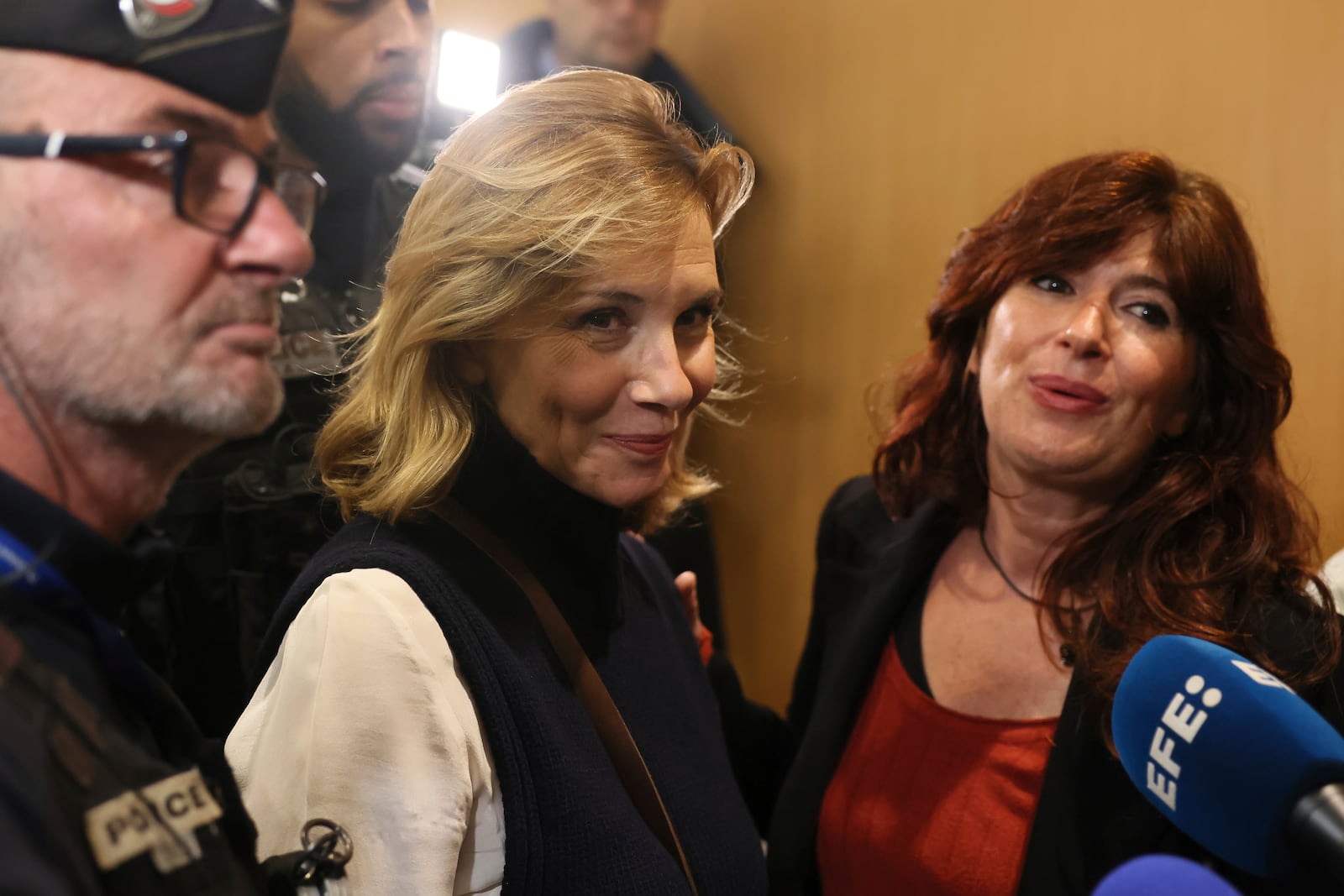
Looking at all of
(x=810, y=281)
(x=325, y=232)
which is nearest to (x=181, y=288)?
(x=325, y=232)

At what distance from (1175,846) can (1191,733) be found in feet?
1.86

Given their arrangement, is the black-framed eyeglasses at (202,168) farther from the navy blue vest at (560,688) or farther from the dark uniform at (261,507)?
the dark uniform at (261,507)

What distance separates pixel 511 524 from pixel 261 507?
476 mm

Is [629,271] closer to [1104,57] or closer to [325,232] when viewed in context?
[325,232]

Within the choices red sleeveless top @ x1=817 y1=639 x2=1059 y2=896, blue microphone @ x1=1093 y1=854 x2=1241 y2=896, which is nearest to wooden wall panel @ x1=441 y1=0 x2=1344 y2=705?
red sleeveless top @ x1=817 y1=639 x2=1059 y2=896

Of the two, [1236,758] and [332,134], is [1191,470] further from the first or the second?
[332,134]

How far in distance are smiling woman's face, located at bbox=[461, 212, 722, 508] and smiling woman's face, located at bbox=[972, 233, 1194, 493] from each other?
0.52m

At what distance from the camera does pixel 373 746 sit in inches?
31.5

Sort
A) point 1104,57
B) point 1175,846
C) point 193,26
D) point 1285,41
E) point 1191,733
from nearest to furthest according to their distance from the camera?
point 193,26, point 1191,733, point 1175,846, point 1285,41, point 1104,57

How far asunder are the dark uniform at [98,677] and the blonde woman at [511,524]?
26 centimetres

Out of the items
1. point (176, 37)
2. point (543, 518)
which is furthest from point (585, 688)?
point (176, 37)

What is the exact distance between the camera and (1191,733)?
70 cm

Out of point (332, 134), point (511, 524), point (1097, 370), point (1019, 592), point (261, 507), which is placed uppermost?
point (332, 134)

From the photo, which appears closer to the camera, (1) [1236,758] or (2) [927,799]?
(1) [1236,758]
